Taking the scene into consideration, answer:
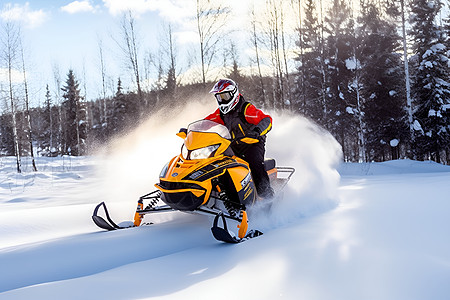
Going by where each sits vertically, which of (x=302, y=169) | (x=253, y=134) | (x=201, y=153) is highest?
(x=253, y=134)

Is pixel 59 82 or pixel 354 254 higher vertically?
pixel 59 82

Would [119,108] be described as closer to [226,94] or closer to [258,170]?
[226,94]

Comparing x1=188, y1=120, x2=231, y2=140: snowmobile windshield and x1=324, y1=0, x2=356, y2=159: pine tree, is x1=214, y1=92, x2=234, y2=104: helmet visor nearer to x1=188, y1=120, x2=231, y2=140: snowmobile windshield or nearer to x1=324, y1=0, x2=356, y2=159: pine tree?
x1=188, y1=120, x2=231, y2=140: snowmobile windshield

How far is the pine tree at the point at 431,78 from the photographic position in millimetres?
20856

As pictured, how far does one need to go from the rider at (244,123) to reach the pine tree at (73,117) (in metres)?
39.7

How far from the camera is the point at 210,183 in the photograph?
12.1 feet

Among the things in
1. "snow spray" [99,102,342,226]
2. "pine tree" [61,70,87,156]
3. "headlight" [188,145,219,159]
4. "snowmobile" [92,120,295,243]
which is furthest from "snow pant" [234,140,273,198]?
"pine tree" [61,70,87,156]

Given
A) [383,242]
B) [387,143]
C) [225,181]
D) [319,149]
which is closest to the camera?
[383,242]

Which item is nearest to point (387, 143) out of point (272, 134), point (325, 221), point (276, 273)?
point (272, 134)

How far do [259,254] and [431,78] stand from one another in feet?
74.3

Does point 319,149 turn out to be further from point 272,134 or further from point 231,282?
point 231,282

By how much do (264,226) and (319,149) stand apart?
272 centimetres

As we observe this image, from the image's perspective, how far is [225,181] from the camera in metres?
3.99

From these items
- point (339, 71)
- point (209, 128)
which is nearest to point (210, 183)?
point (209, 128)
